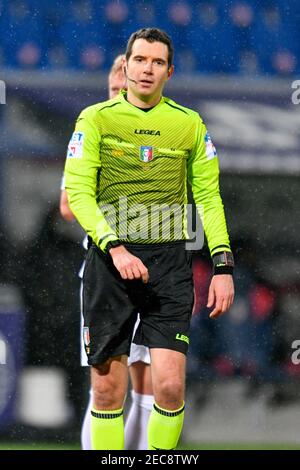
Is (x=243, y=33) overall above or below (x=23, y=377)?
above

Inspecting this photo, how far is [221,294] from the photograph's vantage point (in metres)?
3.73

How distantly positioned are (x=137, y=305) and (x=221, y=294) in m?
0.31

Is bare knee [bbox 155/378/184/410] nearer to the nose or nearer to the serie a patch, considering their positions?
the serie a patch

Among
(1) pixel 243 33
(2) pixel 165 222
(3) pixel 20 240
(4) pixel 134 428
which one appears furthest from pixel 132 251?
(1) pixel 243 33

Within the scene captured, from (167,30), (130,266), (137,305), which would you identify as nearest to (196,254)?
(167,30)

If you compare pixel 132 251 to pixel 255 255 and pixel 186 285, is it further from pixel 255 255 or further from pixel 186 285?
pixel 255 255

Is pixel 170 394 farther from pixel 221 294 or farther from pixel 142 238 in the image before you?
pixel 142 238

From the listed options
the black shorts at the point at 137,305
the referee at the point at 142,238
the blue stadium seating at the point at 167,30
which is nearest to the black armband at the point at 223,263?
the referee at the point at 142,238

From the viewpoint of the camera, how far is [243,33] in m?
5.21

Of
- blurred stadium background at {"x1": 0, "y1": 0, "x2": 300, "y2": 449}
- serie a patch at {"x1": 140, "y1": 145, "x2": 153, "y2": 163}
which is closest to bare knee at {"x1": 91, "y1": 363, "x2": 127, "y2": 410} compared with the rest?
serie a patch at {"x1": 140, "y1": 145, "x2": 153, "y2": 163}

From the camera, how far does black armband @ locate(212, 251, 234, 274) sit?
12.4 feet

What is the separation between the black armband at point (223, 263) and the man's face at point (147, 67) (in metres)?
0.64

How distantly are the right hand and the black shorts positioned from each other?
0.24 metres

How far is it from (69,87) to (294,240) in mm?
1313
